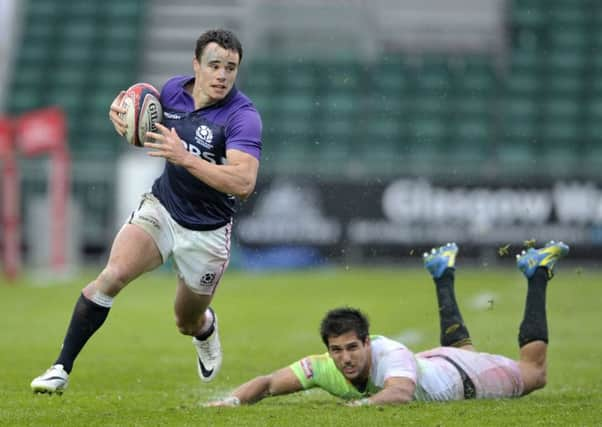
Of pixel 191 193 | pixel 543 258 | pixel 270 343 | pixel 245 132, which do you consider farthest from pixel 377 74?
pixel 245 132

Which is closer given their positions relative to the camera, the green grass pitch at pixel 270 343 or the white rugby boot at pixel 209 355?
the green grass pitch at pixel 270 343

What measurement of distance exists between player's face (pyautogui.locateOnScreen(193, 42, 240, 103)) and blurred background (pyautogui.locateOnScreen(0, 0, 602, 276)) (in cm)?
1662

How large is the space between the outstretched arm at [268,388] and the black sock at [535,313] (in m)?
1.80

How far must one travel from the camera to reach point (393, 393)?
25.1 feet

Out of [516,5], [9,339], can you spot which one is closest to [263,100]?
[516,5]

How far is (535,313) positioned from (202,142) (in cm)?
269

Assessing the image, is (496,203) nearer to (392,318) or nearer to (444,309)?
(392,318)

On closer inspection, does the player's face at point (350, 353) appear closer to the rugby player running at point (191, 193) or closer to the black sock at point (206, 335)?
the rugby player running at point (191, 193)

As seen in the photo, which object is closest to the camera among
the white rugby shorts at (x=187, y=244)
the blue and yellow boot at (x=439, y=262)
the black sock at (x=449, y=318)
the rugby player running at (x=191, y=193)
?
the rugby player running at (x=191, y=193)

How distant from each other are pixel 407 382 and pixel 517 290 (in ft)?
41.2

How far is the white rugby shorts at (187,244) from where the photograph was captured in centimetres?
827

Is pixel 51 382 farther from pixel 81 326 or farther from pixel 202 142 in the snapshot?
pixel 202 142

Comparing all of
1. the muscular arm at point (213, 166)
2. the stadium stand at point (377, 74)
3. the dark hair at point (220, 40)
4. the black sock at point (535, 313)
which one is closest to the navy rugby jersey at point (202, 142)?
the muscular arm at point (213, 166)

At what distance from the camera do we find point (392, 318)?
1633 cm
